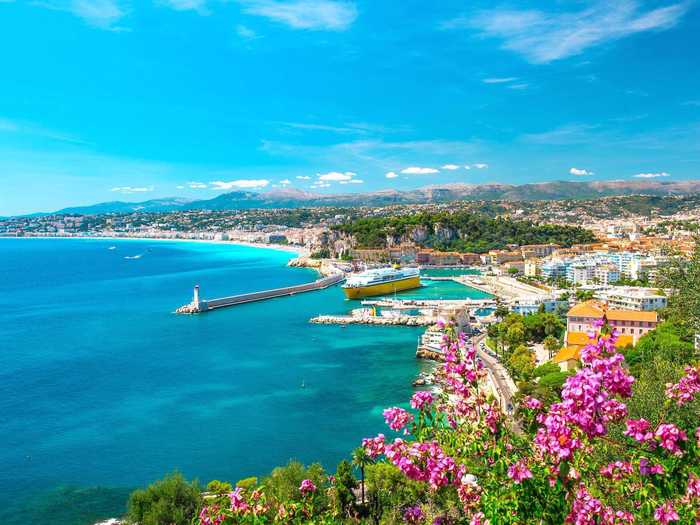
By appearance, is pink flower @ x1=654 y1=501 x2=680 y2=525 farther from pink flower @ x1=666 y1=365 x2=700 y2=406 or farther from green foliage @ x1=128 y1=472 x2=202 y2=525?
green foliage @ x1=128 y1=472 x2=202 y2=525

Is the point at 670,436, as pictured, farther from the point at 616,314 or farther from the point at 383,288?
the point at 383,288

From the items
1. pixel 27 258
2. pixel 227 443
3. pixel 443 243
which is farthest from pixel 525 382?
pixel 27 258

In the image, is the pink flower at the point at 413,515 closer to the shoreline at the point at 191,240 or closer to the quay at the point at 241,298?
the quay at the point at 241,298

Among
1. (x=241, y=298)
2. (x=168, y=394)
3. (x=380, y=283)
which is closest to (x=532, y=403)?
(x=168, y=394)

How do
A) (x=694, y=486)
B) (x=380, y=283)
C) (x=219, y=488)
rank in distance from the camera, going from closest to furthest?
(x=694, y=486), (x=219, y=488), (x=380, y=283)

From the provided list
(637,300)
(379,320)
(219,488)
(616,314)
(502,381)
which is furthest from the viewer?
(379,320)

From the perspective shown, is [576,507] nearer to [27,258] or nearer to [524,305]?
[524,305]

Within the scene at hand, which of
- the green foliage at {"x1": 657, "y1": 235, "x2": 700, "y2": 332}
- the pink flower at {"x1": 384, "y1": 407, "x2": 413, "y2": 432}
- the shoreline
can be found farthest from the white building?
the shoreline

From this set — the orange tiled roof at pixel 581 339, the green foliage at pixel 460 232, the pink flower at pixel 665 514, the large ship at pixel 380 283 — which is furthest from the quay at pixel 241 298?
the pink flower at pixel 665 514

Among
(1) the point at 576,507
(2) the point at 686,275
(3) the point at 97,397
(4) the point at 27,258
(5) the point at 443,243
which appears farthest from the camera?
(4) the point at 27,258
